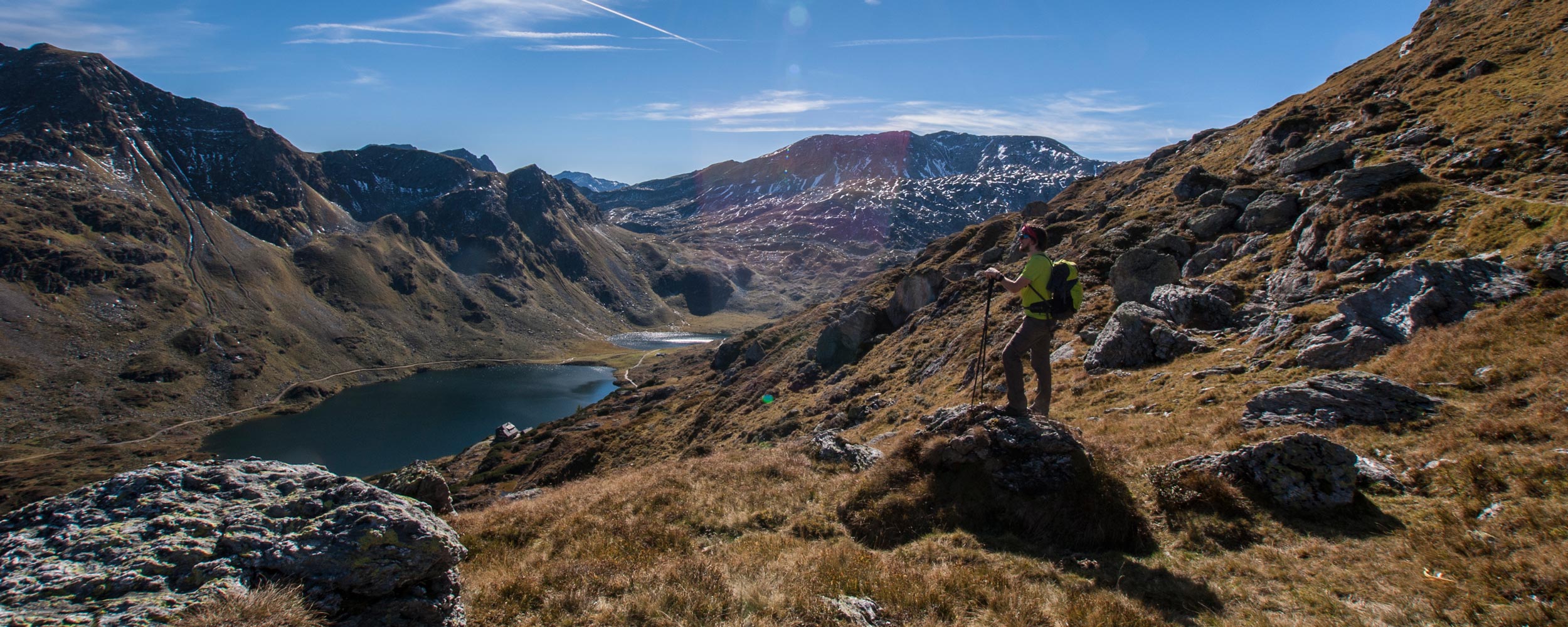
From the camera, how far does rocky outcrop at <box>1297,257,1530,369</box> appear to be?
1468cm

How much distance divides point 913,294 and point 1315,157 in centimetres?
2980

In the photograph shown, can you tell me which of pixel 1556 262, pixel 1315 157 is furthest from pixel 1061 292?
pixel 1315 157

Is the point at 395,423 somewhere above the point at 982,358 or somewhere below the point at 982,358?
below

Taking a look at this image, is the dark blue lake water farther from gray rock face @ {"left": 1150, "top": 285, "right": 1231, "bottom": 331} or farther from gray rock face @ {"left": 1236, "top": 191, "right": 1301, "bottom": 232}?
gray rock face @ {"left": 1236, "top": 191, "right": 1301, "bottom": 232}

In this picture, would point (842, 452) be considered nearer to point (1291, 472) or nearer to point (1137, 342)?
point (1291, 472)

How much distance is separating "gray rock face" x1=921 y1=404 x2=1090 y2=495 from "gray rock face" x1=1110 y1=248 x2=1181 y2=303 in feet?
62.5

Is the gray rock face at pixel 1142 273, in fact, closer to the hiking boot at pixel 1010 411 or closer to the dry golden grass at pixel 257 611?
the hiking boot at pixel 1010 411

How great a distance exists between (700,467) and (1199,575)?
478 inches

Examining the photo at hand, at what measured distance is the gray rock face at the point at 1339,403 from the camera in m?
11.5

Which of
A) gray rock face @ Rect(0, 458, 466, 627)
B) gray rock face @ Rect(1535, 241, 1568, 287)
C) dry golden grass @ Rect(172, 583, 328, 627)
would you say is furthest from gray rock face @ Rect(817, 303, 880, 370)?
dry golden grass @ Rect(172, 583, 328, 627)

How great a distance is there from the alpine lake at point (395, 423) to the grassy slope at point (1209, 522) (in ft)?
396

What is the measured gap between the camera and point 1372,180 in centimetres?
2406

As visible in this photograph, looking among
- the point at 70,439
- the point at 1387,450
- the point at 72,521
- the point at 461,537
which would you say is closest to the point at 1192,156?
the point at 1387,450

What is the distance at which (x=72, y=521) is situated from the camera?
679cm
